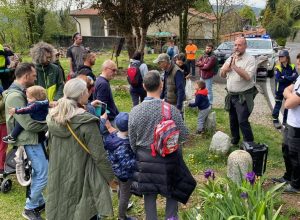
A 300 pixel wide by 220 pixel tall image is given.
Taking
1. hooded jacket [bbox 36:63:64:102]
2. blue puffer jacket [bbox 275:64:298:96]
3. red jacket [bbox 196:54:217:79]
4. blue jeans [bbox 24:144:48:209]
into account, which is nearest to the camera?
blue jeans [bbox 24:144:48:209]

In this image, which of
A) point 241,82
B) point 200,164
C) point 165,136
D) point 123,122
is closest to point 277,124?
point 241,82

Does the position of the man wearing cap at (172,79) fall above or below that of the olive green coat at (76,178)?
above

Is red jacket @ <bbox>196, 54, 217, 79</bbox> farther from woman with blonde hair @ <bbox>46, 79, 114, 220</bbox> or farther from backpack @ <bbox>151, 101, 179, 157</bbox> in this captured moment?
woman with blonde hair @ <bbox>46, 79, 114, 220</bbox>

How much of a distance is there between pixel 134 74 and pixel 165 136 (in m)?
3.87

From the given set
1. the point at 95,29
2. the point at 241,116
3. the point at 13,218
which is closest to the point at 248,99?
the point at 241,116

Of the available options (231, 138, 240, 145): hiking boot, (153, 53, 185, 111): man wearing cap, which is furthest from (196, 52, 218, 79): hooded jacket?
(153, 53, 185, 111): man wearing cap

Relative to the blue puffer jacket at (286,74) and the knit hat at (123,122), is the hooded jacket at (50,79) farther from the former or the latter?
the blue puffer jacket at (286,74)

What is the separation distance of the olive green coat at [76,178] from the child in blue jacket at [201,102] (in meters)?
4.20

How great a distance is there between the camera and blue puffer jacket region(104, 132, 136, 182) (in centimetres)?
390

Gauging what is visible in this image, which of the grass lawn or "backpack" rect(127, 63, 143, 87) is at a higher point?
"backpack" rect(127, 63, 143, 87)

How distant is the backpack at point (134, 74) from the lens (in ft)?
23.7

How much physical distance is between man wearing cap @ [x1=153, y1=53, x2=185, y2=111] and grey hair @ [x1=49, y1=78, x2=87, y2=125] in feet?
9.22

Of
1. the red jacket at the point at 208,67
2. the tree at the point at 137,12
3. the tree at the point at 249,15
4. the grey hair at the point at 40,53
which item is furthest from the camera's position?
the tree at the point at 249,15

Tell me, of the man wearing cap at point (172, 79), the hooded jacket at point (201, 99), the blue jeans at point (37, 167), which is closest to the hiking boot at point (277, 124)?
the hooded jacket at point (201, 99)
